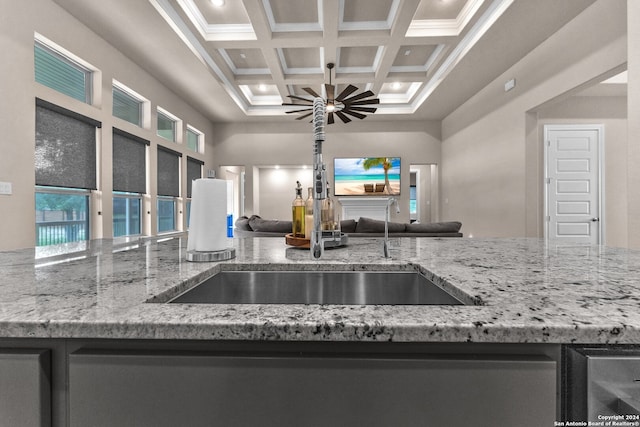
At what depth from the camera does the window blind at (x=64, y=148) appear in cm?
293

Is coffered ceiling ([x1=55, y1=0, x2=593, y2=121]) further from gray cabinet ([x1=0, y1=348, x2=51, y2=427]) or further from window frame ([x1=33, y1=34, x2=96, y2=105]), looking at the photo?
gray cabinet ([x1=0, y1=348, x2=51, y2=427])

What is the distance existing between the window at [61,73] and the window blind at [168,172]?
140 centimetres

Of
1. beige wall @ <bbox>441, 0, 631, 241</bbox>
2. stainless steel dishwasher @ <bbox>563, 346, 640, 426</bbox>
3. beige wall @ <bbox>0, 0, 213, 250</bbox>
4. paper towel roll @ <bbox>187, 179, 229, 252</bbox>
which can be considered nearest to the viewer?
stainless steel dishwasher @ <bbox>563, 346, 640, 426</bbox>

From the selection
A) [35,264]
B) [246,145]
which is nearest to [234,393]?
[35,264]

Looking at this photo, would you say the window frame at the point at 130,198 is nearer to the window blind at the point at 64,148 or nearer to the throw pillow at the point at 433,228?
the window blind at the point at 64,148

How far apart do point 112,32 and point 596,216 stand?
6488 mm

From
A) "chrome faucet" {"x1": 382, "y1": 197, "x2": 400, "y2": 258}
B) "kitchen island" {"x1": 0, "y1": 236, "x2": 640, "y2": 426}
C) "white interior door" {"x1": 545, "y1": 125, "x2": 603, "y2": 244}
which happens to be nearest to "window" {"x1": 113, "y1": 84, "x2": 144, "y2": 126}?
"chrome faucet" {"x1": 382, "y1": 197, "x2": 400, "y2": 258}

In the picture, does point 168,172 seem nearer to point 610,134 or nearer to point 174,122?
point 174,122

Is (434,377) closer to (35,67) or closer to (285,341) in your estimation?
(285,341)

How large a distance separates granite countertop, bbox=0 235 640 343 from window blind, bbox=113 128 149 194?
3.69 m

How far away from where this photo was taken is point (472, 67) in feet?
14.0

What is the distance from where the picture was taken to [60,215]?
130 inches

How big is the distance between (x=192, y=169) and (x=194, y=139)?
769 millimetres

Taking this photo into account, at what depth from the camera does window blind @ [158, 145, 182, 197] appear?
195 inches
